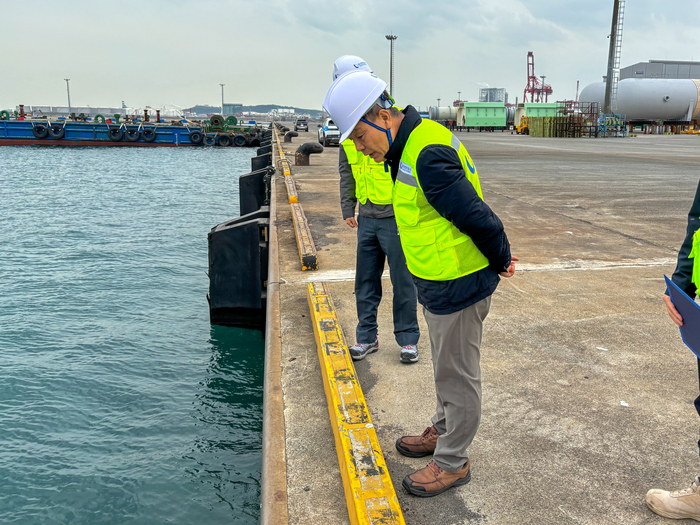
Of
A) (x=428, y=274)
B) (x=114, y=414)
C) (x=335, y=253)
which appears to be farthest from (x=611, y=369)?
(x=114, y=414)

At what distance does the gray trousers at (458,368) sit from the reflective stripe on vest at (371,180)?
4.54 feet

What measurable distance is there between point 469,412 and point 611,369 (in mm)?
1910

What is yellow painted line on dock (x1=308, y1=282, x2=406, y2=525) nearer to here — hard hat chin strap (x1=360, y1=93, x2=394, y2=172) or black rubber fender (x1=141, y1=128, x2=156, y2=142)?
hard hat chin strap (x1=360, y1=93, x2=394, y2=172)

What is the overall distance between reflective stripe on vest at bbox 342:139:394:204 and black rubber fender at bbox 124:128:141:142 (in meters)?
53.2

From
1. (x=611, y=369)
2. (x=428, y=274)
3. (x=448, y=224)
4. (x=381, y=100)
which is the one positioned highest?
(x=381, y=100)

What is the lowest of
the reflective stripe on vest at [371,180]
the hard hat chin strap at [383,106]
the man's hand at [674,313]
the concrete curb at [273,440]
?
the concrete curb at [273,440]

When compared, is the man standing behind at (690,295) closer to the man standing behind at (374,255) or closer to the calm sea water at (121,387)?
the man standing behind at (374,255)

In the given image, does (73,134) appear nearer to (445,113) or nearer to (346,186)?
(445,113)

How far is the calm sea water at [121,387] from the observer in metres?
4.26

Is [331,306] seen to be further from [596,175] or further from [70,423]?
[596,175]

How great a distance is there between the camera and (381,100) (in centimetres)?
246

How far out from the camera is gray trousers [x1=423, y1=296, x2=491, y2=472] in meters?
2.44

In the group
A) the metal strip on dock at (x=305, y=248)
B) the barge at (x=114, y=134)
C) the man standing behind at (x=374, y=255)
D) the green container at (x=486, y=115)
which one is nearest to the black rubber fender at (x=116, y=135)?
the barge at (x=114, y=134)

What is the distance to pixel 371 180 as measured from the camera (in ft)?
12.6
